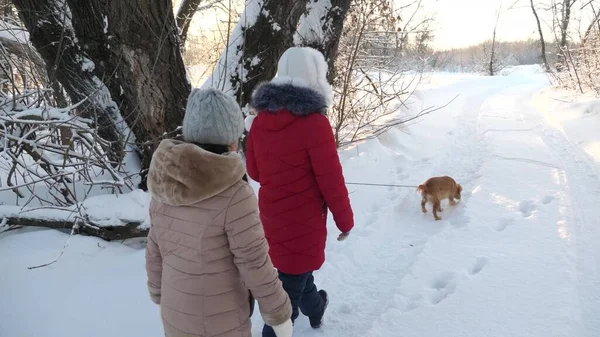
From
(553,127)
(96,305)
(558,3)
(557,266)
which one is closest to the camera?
(96,305)

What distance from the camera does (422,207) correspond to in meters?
4.65

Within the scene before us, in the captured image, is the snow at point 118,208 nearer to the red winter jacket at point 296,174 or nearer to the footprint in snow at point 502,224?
the red winter jacket at point 296,174

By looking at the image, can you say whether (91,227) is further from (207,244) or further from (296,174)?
(207,244)

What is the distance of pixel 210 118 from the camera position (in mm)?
1572

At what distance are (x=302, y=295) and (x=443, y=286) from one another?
4.23 feet

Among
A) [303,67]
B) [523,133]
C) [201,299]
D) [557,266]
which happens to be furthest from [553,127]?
[201,299]

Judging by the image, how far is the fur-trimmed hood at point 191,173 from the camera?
1.51 m

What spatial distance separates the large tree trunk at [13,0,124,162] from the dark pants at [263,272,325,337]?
90.6 inches

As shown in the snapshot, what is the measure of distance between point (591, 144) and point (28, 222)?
319 inches

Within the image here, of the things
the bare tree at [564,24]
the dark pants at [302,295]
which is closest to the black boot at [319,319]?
the dark pants at [302,295]

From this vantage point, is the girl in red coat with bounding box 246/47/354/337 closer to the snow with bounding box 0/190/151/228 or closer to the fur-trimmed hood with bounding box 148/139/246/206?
the fur-trimmed hood with bounding box 148/139/246/206

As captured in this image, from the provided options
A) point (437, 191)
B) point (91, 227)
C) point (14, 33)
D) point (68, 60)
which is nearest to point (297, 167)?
point (91, 227)

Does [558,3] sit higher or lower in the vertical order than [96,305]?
higher

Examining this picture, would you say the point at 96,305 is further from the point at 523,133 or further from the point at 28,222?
the point at 523,133
